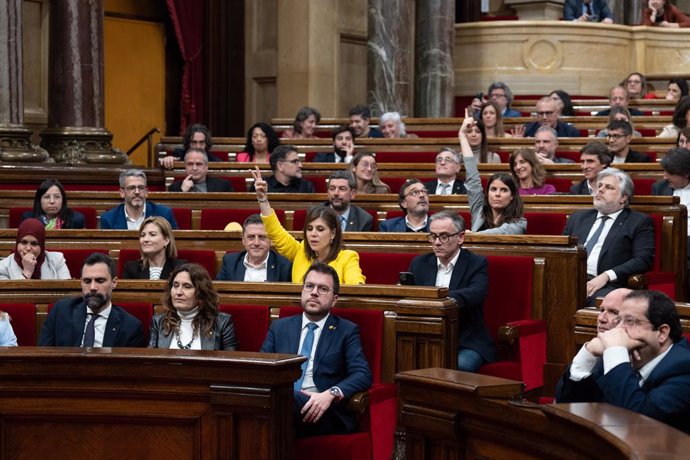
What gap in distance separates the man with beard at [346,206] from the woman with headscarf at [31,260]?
129cm

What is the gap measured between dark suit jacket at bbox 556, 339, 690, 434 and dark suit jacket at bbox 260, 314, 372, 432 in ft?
3.30

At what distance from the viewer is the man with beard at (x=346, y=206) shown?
5.68m

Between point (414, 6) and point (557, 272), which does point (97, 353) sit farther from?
point (414, 6)

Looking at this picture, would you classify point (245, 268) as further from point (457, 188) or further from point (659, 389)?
point (659, 389)

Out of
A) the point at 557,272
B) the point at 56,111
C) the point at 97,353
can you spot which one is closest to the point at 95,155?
the point at 56,111

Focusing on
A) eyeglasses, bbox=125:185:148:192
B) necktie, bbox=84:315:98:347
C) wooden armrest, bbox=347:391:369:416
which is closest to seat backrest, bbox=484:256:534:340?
wooden armrest, bbox=347:391:369:416

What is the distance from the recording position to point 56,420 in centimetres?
335

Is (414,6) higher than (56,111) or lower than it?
higher

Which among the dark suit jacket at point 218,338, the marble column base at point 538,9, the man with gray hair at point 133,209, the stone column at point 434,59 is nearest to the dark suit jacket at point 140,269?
the dark suit jacket at point 218,338

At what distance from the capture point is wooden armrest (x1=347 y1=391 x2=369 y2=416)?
A: 146 inches

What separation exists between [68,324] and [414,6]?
768 cm

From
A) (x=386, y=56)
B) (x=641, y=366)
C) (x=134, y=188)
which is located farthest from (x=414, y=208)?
(x=386, y=56)

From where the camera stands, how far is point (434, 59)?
36.1 ft

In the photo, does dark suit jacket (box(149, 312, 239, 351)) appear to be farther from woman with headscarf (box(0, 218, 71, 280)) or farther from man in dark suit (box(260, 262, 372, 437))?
woman with headscarf (box(0, 218, 71, 280))
